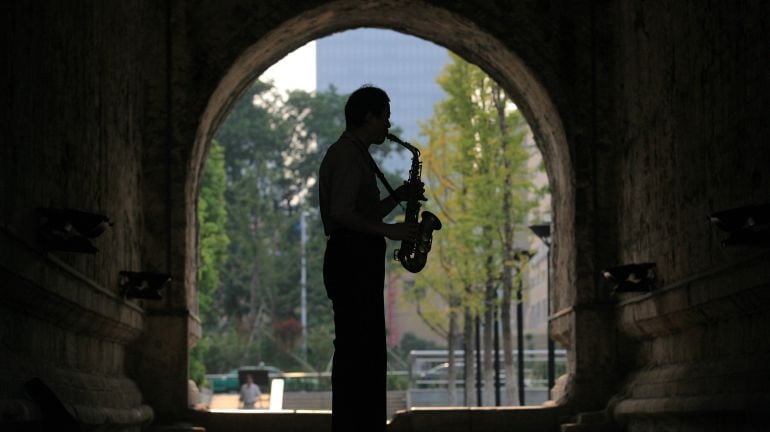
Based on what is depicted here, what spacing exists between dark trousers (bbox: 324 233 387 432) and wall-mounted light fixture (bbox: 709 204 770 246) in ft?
7.31

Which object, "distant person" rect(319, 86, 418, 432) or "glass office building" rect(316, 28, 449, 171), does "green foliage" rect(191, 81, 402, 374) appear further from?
"glass office building" rect(316, 28, 449, 171)

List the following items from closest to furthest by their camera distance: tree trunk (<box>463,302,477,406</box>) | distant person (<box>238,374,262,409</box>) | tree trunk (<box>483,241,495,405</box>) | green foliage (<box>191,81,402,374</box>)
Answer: tree trunk (<box>483,241,495,405</box>)
distant person (<box>238,374,262,409</box>)
tree trunk (<box>463,302,477,406</box>)
green foliage (<box>191,81,402,374</box>)

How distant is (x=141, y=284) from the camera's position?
12602 mm

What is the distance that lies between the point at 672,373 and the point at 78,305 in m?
4.57

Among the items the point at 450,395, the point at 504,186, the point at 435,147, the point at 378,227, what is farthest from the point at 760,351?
the point at 450,395

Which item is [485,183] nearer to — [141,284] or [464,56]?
[464,56]

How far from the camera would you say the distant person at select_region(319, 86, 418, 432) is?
7.54m

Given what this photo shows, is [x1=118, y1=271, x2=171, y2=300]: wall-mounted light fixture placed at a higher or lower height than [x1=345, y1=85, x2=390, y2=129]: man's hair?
lower

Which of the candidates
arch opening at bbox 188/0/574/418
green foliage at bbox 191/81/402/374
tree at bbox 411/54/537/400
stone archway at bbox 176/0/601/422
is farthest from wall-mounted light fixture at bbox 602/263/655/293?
green foliage at bbox 191/81/402/374

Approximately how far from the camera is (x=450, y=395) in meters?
39.7

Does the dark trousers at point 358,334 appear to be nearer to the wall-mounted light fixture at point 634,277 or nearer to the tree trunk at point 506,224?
the wall-mounted light fixture at point 634,277

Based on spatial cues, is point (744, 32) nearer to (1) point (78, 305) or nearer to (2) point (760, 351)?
(2) point (760, 351)

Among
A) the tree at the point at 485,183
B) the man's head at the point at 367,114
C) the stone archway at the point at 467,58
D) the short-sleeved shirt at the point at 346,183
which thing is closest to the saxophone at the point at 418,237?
the short-sleeved shirt at the point at 346,183

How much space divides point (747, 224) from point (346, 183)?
7.95 ft
